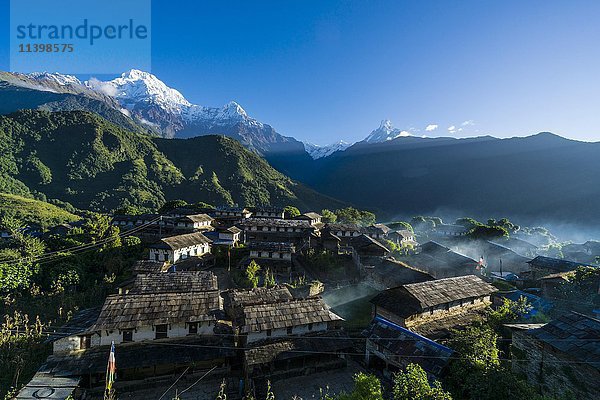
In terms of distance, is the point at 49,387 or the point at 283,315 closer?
the point at 49,387

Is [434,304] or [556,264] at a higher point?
[434,304]

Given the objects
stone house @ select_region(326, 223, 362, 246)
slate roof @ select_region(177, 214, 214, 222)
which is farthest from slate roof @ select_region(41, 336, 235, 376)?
slate roof @ select_region(177, 214, 214, 222)

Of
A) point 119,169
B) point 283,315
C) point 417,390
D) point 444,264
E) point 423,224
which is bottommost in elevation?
point 423,224

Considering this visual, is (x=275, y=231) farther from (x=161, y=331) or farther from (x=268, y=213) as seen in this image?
(x=161, y=331)

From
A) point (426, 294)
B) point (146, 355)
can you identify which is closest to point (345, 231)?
point (426, 294)

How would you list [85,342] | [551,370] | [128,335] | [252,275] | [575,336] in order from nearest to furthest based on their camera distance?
[575,336], [551,370], [85,342], [128,335], [252,275]

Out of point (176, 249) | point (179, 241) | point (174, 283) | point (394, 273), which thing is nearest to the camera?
point (174, 283)

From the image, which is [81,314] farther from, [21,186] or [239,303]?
[21,186]

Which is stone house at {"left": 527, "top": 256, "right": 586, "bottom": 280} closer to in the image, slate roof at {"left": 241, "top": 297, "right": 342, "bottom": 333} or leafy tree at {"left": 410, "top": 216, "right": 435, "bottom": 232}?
slate roof at {"left": 241, "top": 297, "right": 342, "bottom": 333}
